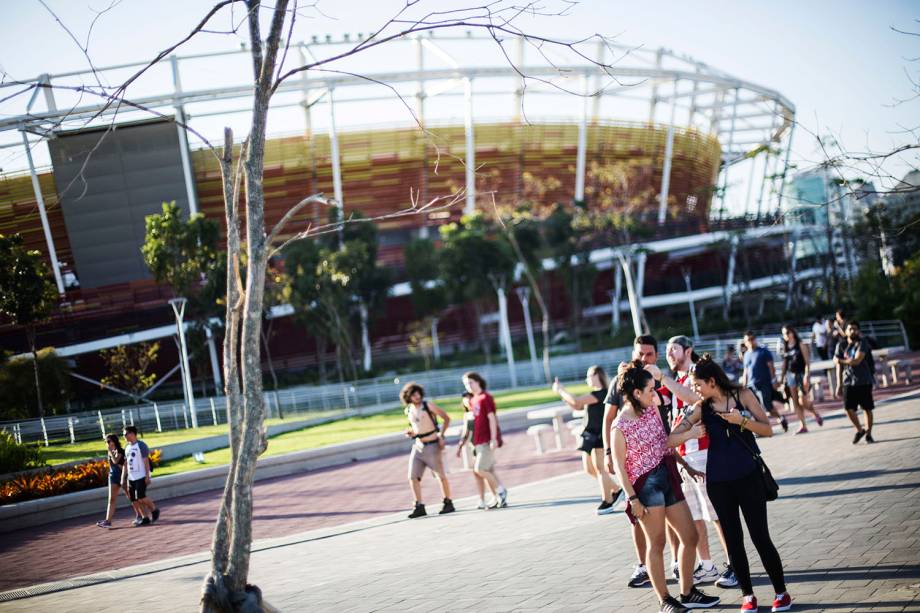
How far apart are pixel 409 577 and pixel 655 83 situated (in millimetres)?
47823

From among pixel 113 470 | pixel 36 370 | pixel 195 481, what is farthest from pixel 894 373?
pixel 36 370

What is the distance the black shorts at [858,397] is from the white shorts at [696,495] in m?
5.95

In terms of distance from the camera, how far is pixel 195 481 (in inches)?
634

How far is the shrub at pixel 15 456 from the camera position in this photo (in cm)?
1598

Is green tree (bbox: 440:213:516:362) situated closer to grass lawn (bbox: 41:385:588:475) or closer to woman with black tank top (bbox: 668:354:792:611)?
grass lawn (bbox: 41:385:588:475)

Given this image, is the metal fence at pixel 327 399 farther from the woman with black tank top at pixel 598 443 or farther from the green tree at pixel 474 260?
the woman with black tank top at pixel 598 443

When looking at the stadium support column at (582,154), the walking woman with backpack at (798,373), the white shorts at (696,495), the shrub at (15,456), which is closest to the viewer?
the white shorts at (696,495)

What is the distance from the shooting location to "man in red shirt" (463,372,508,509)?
10.5 meters

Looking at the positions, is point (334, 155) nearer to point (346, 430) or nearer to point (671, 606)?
point (346, 430)

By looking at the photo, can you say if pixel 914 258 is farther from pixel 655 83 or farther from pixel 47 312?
pixel 47 312

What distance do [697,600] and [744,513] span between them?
69cm

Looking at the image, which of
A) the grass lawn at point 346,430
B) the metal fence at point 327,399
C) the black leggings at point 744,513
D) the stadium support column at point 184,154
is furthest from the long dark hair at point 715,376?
the stadium support column at point 184,154

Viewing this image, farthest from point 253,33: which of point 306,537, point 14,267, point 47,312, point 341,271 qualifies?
point 341,271

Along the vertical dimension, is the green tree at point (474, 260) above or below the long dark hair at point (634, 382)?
above
